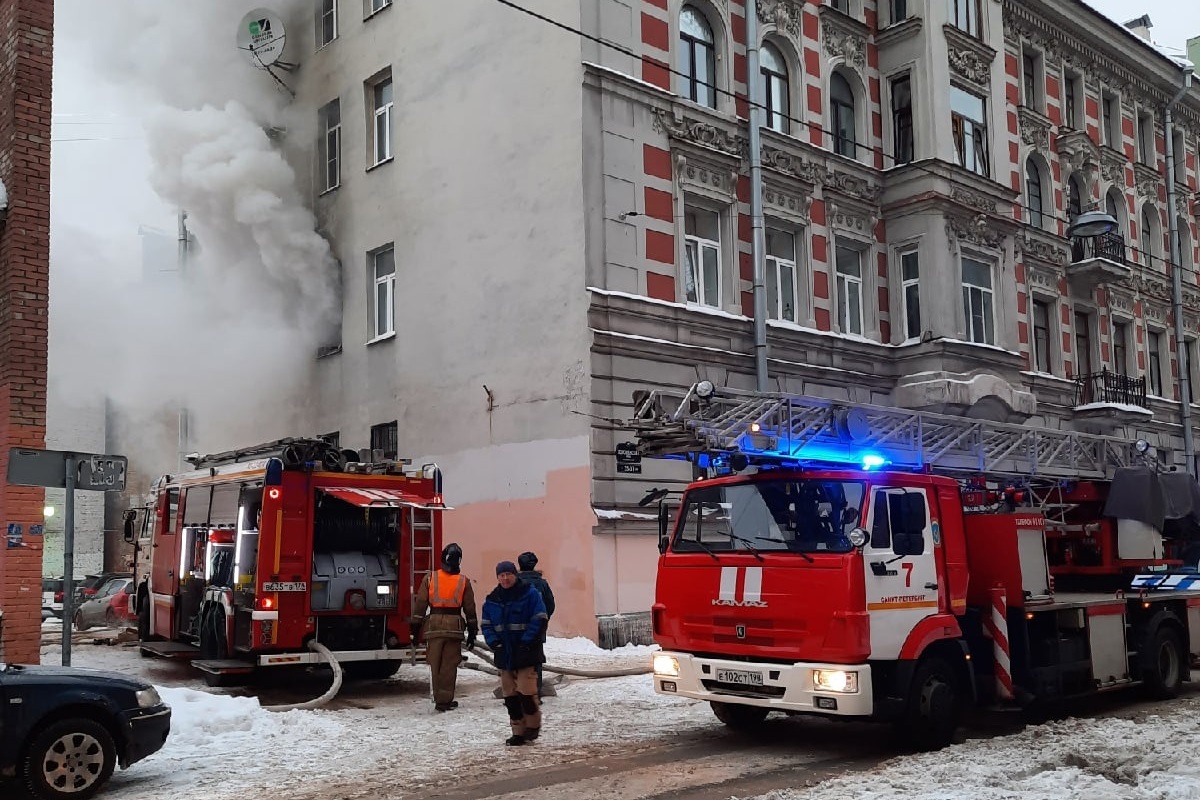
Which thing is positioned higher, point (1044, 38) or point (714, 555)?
point (1044, 38)

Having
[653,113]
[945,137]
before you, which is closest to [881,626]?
[653,113]

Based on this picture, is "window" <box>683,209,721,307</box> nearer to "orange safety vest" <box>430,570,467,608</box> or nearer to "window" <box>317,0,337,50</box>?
"orange safety vest" <box>430,570,467,608</box>

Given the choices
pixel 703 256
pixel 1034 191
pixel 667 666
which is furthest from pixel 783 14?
pixel 667 666

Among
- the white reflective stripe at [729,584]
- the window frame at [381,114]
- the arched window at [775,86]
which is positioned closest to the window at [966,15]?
the arched window at [775,86]

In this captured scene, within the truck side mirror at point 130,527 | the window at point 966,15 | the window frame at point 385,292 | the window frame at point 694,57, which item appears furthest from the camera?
the window at point 966,15

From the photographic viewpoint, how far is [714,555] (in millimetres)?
9453

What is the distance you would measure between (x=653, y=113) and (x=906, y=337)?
23.4 feet

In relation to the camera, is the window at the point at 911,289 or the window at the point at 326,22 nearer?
the window at the point at 911,289

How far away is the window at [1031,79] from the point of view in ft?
88.2

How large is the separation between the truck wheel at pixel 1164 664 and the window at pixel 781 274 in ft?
30.9

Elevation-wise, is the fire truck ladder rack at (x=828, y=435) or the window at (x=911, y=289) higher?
the window at (x=911, y=289)

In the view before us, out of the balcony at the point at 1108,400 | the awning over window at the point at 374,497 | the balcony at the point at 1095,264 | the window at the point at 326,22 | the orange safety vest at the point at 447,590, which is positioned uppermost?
the window at the point at 326,22

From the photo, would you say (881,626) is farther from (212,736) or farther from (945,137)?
(945,137)

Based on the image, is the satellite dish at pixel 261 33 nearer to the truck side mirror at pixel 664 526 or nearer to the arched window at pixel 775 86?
the arched window at pixel 775 86
